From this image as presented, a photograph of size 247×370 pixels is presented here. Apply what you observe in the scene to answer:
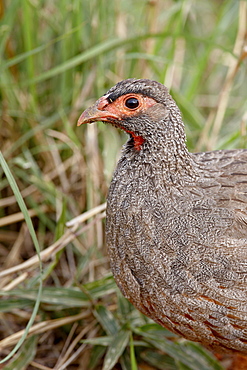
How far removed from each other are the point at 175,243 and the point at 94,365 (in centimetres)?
88

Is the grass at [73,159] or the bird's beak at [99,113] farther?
the grass at [73,159]

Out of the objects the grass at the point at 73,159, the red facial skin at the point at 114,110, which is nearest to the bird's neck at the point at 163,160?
the red facial skin at the point at 114,110

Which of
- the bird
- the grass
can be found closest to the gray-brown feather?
the bird

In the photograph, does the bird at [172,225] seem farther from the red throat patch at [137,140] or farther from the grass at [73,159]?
the grass at [73,159]

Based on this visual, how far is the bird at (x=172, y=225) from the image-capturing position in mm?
2113

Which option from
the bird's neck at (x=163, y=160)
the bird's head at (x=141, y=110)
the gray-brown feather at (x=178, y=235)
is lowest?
the gray-brown feather at (x=178, y=235)

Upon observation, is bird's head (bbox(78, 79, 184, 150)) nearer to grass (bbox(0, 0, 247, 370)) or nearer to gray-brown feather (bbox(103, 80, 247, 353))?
gray-brown feather (bbox(103, 80, 247, 353))

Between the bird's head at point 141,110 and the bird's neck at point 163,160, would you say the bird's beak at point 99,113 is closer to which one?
the bird's head at point 141,110

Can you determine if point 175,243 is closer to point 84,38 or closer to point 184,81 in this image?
point 84,38

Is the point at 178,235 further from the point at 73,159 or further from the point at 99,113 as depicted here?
the point at 73,159

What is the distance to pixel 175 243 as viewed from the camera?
2.14m

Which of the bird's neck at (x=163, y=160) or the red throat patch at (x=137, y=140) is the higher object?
the red throat patch at (x=137, y=140)

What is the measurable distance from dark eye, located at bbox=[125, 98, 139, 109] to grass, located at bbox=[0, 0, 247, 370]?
753 millimetres

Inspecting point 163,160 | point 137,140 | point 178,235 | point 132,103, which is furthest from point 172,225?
point 132,103
